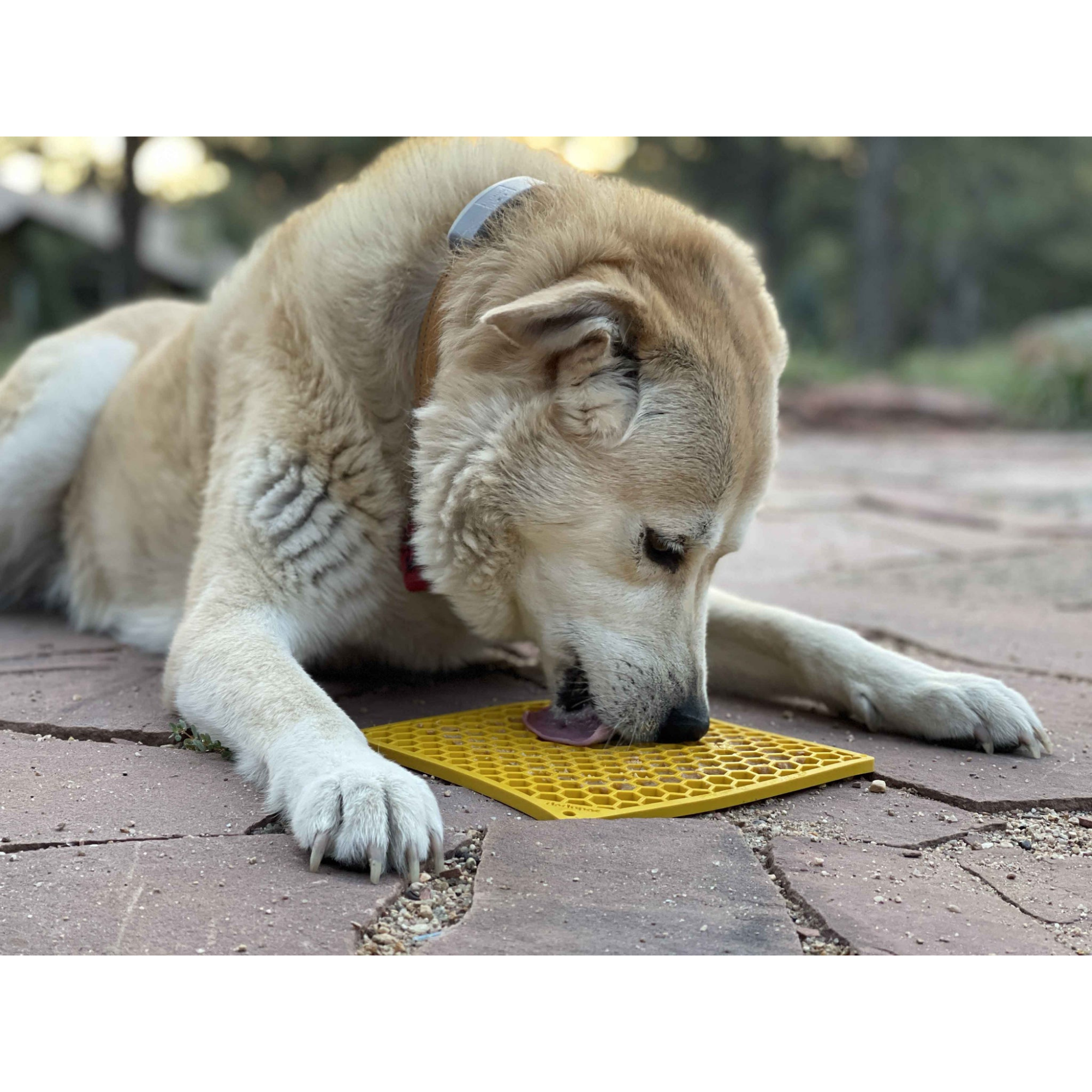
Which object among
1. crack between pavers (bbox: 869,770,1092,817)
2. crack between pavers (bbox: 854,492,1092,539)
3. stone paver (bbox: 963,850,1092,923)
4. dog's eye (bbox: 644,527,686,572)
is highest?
dog's eye (bbox: 644,527,686,572)

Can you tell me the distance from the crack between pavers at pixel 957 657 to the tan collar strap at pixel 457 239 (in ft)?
4.52

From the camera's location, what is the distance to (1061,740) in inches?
91.1

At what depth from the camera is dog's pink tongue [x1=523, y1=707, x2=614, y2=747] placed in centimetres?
218

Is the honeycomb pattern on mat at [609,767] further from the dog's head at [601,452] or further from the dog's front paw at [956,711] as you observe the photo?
the dog's front paw at [956,711]

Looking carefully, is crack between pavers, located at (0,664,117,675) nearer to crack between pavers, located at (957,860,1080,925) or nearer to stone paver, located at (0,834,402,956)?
stone paver, located at (0,834,402,956)

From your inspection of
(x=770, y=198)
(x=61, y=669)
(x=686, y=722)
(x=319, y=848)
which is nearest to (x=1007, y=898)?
(x=686, y=722)

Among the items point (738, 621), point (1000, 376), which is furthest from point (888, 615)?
point (1000, 376)

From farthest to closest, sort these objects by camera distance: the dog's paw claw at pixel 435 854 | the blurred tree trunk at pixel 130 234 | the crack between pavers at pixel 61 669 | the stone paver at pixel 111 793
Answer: the blurred tree trunk at pixel 130 234, the crack between pavers at pixel 61 669, the stone paver at pixel 111 793, the dog's paw claw at pixel 435 854

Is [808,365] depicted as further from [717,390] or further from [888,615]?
[717,390]

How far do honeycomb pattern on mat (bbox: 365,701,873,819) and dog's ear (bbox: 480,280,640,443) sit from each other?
0.60m

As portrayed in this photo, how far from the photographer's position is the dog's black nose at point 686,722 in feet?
7.06

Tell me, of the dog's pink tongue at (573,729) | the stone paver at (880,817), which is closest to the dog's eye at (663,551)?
the dog's pink tongue at (573,729)

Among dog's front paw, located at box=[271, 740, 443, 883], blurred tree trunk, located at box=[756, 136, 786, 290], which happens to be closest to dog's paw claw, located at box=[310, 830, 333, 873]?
dog's front paw, located at box=[271, 740, 443, 883]

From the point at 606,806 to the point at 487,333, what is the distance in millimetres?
912
